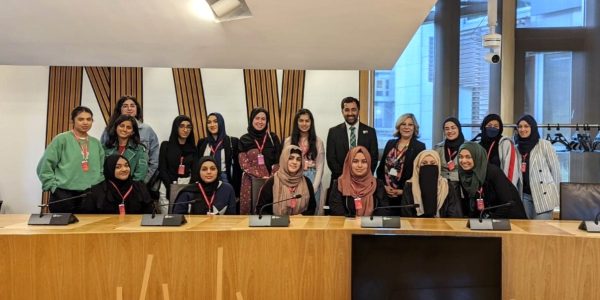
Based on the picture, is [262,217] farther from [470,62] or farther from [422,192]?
[470,62]

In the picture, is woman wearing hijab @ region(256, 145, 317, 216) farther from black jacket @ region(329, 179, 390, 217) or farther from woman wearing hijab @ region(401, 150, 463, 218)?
woman wearing hijab @ region(401, 150, 463, 218)

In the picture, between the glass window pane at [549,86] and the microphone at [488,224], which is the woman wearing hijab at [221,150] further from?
the glass window pane at [549,86]

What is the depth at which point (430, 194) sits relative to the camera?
2.94 metres

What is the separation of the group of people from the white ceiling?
45 cm

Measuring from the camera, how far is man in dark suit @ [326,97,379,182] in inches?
148

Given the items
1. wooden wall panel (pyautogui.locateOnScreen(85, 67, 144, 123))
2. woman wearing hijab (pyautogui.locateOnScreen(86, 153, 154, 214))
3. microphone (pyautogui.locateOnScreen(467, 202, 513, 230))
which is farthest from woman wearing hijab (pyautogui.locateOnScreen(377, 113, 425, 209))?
wooden wall panel (pyautogui.locateOnScreen(85, 67, 144, 123))

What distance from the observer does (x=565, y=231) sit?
1986 mm

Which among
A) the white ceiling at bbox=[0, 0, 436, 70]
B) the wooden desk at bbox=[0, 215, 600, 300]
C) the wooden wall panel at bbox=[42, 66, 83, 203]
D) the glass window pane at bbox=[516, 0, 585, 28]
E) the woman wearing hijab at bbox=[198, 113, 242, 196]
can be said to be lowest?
the wooden desk at bbox=[0, 215, 600, 300]

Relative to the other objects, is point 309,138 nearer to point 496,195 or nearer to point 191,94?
point 496,195

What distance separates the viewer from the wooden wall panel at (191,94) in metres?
4.64

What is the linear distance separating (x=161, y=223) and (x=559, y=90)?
5043 mm

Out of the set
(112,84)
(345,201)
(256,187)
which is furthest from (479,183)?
(112,84)

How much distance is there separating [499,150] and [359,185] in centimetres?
128

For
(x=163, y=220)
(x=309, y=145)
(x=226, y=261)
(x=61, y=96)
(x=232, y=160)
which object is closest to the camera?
(x=226, y=261)
